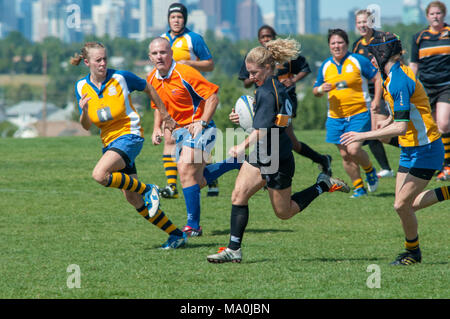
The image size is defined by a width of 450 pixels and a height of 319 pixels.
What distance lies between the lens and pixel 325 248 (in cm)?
826

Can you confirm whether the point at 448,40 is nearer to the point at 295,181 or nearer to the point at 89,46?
the point at 295,181

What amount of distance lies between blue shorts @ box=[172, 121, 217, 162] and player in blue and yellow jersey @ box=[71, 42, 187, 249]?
102cm

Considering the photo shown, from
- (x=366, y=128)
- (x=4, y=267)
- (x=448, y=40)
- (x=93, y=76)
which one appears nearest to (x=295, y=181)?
(x=366, y=128)

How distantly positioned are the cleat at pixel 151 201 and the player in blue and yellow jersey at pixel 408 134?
2.27 m

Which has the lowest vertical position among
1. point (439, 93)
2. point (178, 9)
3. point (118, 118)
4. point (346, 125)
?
point (346, 125)

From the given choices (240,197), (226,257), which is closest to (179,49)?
(240,197)

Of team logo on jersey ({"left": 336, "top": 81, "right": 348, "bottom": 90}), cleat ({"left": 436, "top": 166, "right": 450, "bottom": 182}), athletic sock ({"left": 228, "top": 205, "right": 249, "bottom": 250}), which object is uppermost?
team logo on jersey ({"left": 336, "top": 81, "right": 348, "bottom": 90})

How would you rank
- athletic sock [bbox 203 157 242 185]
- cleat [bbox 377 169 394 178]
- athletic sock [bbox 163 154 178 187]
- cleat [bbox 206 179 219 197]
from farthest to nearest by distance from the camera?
1. cleat [bbox 377 169 394 178]
2. cleat [bbox 206 179 219 197]
3. athletic sock [bbox 163 154 178 187]
4. athletic sock [bbox 203 157 242 185]

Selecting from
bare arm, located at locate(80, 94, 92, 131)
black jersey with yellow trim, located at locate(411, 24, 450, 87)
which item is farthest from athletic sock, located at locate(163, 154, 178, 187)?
black jersey with yellow trim, located at locate(411, 24, 450, 87)

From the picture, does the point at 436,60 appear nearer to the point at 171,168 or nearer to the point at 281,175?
the point at 171,168

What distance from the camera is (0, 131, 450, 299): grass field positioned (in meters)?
6.22

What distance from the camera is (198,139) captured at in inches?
364

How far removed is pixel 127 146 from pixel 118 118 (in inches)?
14.1

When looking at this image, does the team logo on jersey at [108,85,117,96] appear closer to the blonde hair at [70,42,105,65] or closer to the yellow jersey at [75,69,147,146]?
the yellow jersey at [75,69,147,146]
